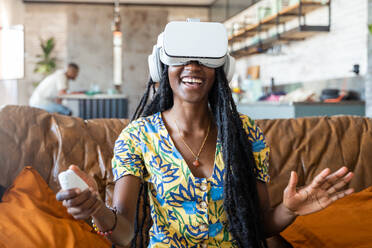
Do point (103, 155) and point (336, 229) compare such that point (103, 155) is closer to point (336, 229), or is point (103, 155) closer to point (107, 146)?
point (107, 146)

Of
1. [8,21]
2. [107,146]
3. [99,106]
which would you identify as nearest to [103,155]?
[107,146]

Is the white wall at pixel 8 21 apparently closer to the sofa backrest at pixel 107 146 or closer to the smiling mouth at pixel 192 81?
the sofa backrest at pixel 107 146

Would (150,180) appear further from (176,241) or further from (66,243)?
(66,243)

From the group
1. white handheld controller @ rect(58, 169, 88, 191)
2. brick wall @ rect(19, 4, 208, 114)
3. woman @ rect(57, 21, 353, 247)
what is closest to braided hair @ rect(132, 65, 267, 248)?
woman @ rect(57, 21, 353, 247)

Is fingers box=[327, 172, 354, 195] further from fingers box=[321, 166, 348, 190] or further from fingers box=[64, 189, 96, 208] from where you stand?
fingers box=[64, 189, 96, 208]

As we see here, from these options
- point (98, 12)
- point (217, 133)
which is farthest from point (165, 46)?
point (98, 12)

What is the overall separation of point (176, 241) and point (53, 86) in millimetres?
6088

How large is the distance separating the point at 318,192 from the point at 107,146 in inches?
43.9

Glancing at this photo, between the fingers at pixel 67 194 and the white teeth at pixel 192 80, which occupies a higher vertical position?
the white teeth at pixel 192 80

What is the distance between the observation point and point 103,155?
1.97m

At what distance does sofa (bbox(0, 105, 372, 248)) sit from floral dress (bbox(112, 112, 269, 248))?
0.45m

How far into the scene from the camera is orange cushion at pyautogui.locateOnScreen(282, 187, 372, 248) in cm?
166

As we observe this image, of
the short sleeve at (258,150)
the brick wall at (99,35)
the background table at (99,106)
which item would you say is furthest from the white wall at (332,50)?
the brick wall at (99,35)

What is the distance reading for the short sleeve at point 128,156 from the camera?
123 cm
